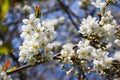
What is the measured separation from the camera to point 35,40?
253 cm

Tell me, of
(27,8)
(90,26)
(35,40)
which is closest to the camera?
(35,40)

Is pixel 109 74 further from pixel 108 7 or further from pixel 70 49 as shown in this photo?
pixel 108 7

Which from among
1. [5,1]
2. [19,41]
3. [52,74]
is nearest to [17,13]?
[19,41]

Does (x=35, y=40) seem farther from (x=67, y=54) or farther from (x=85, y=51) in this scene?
(x=85, y=51)

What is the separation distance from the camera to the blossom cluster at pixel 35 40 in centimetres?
249

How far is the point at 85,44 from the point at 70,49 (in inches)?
5.1

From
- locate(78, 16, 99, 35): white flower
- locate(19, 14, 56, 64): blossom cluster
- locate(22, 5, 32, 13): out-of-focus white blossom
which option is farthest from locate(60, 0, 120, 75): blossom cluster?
locate(22, 5, 32, 13): out-of-focus white blossom

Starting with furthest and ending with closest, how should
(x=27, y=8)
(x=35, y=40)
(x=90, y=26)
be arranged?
(x=27, y=8) < (x=90, y=26) < (x=35, y=40)

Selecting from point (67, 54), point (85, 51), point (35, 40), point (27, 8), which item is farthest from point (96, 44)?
point (27, 8)

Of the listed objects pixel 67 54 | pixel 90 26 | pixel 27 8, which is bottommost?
pixel 27 8

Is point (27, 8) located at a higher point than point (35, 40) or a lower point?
lower

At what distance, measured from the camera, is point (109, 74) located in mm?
2658

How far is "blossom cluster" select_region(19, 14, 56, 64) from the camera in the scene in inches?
98.0

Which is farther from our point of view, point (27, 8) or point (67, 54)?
point (27, 8)
